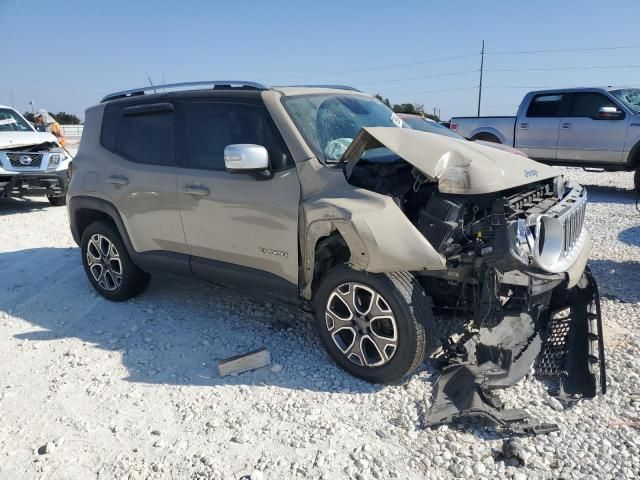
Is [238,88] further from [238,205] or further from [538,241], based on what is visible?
[538,241]

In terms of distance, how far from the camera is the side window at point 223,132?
12.3ft

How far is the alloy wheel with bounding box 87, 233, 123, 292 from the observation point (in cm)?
498

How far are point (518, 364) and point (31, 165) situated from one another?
9.53 m

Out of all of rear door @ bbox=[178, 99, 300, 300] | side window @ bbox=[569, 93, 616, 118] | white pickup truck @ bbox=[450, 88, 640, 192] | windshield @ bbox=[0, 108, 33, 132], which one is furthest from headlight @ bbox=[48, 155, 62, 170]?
side window @ bbox=[569, 93, 616, 118]

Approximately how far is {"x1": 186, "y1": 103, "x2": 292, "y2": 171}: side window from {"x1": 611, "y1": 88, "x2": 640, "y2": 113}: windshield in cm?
957

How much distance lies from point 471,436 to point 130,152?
366 centimetres

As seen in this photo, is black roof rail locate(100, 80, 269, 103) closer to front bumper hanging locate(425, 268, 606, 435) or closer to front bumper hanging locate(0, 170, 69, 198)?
front bumper hanging locate(425, 268, 606, 435)

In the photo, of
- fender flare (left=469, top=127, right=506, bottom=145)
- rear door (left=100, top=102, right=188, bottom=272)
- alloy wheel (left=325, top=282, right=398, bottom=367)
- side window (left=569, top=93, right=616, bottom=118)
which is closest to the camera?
alloy wheel (left=325, top=282, right=398, bottom=367)

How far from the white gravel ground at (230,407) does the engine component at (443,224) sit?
960 millimetres

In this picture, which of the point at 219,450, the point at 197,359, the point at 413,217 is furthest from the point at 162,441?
the point at 413,217

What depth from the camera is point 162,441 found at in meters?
2.95

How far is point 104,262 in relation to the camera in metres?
5.05

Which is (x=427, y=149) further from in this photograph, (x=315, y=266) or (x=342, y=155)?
(x=315, y=266)

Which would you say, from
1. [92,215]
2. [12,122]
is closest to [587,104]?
[92,215]
